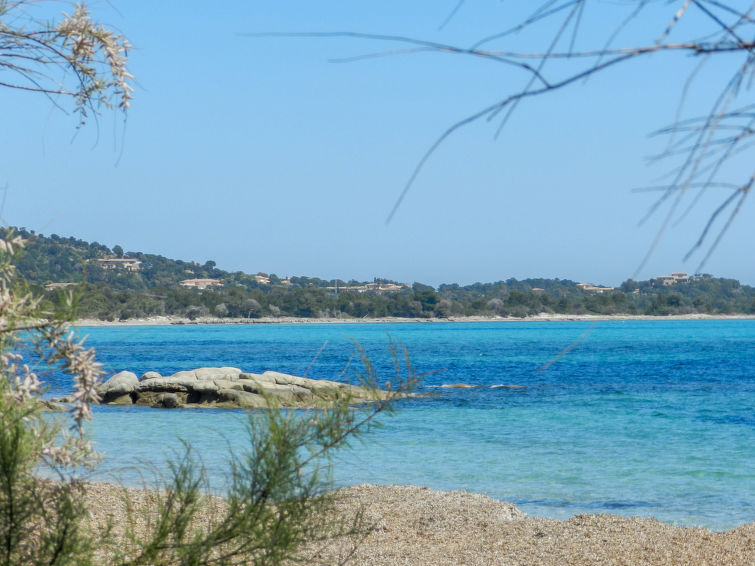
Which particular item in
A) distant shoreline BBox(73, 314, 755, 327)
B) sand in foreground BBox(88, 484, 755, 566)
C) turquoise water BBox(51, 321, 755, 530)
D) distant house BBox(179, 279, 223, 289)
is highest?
distant house BBox(179, 279, 223, 289)

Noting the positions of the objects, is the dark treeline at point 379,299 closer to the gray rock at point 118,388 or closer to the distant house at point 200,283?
the distant house at point 200,283

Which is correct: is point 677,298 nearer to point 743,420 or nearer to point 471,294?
point 471,294

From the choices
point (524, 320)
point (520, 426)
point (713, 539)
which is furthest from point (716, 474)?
point (524, 320)

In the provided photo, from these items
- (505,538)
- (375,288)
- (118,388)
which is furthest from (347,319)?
(505,538)

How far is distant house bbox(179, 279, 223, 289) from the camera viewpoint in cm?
13688

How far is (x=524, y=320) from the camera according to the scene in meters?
146

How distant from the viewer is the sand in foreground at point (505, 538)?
7.42 m

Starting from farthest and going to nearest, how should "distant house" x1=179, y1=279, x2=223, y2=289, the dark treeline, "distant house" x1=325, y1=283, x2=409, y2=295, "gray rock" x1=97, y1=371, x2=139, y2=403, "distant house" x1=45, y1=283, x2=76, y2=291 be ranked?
1. "distant house" x1=325, y1=283, x2=409, y2=295
2. "distant house" x1=179, y1=279, x2=223, y2=289
3. the dark treeline
4. "gray rock" x1=97, y1=371, x2=139, y2=403
5. "distant house" x1=45, y1=283, x2=76, y2=291

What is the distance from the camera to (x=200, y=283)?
142m

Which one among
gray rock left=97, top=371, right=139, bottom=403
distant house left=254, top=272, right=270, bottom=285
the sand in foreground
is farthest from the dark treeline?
the sand in foreground

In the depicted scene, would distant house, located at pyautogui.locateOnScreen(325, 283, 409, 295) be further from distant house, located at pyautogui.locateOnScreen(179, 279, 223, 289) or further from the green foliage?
the green foliage

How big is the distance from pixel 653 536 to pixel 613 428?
36.7ft

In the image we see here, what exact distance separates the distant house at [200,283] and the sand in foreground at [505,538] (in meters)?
129

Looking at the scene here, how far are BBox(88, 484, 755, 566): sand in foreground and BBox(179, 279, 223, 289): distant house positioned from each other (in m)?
129
